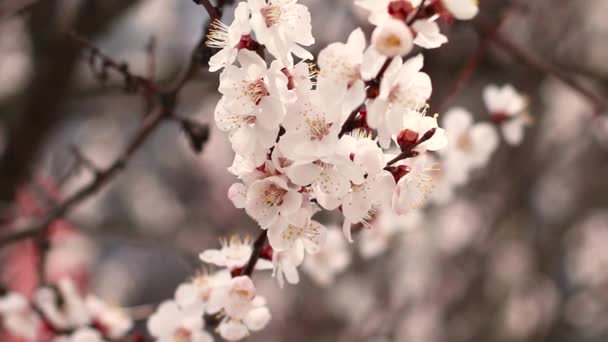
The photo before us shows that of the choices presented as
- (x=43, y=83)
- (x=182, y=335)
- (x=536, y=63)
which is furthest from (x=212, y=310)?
(x=43, y=83)

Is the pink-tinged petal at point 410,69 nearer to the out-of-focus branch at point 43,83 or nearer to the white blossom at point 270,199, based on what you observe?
the white blossom at point 270,199

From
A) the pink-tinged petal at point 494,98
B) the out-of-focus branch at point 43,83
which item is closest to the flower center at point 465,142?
the pink-tinged petal at point 494,98

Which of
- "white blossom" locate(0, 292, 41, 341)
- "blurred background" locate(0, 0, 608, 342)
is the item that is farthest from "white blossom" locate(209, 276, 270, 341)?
"blurred background" locate(0, 0, 608, 342)

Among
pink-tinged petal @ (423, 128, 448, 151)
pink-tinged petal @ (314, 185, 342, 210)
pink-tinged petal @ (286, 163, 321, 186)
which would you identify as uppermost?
pink-tinged petal @ (286, 163, 321, 186)

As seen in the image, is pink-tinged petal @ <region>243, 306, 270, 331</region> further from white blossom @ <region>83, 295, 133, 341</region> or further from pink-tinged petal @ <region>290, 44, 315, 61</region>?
white blossom @ <region>83, 295, 133, 341</region>

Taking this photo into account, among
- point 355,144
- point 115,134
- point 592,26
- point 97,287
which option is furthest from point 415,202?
point 97,287

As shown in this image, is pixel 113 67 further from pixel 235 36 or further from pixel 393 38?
pixel 393 38
